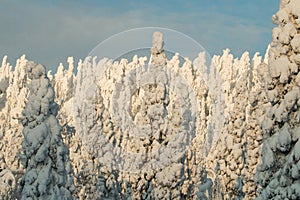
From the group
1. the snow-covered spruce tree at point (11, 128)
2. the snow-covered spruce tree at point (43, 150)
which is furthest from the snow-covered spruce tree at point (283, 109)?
the snow-covered spruce tree at point (11, 128)

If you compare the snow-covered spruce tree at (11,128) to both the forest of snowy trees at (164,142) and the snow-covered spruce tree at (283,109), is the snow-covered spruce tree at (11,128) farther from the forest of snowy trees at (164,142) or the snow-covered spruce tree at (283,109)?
the snow-covered spruce tree at (283,109)

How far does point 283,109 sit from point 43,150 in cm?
1103

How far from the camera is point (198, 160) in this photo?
2020 inches

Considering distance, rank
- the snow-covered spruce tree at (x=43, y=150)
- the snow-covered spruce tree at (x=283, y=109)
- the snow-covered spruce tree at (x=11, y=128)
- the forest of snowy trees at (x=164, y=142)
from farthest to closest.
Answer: the snow-covered spruce tree at (x=11, y=128) → the snow-covered spruce tree at (x=43, y=150) → the forest of snowy trees at (x=164, y=142) → the snow-covered spruce tree at (x=283, y=109)

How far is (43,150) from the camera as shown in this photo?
24.4 metres

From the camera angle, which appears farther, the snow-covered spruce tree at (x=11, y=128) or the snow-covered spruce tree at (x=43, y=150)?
the snow-covered spruce tree at (x=11, y=128)

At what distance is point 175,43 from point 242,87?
4.87 m

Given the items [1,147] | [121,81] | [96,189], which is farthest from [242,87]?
[121,81]

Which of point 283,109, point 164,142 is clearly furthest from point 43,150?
point 283,109

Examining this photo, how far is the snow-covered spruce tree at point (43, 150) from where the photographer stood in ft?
80.0

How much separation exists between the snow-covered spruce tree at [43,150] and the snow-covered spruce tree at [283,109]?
32.5 ft

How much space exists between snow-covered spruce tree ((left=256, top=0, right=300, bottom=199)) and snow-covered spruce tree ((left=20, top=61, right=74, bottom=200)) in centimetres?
989

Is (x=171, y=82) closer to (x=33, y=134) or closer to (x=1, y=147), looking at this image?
(x=33, y=134)

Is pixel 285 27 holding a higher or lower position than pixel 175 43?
lower
